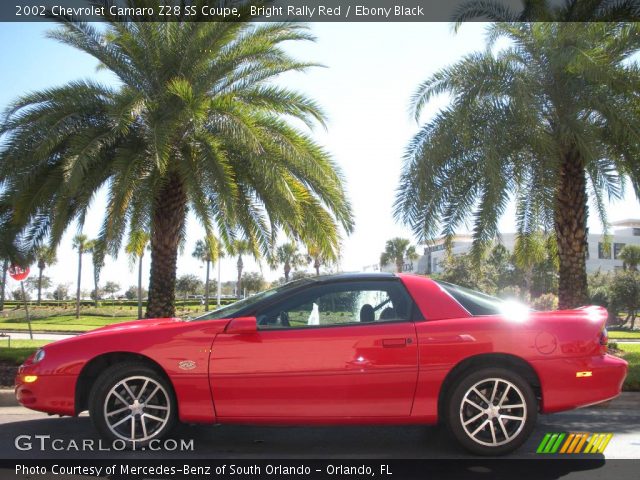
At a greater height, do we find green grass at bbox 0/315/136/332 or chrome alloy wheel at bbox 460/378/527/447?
chrome alloy wheel at bbox 460/378/527/447

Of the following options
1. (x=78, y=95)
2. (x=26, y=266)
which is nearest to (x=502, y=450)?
(x=78, y=95)

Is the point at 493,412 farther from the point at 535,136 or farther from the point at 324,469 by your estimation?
the point at 535,136

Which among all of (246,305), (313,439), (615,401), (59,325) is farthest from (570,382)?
(59,325)

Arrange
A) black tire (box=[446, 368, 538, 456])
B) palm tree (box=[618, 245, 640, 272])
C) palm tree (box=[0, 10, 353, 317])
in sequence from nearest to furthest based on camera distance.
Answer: black tire (box=[446, 368, 538, 456]) → palm tree (box=[0, 10, 353, 317]) → palm tree (box=[618, 245, 640, 272])

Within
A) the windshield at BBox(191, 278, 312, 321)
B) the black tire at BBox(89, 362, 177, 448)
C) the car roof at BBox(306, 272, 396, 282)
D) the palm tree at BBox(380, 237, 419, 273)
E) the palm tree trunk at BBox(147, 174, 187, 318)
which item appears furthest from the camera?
the palm tree at BBox(380, 237, 419, 273)

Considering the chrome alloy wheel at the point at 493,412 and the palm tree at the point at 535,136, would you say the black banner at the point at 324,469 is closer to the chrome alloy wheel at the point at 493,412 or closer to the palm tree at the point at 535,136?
the chrome alloy wheel at the point at 493,412

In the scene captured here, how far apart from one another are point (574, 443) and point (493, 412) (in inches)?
40.1

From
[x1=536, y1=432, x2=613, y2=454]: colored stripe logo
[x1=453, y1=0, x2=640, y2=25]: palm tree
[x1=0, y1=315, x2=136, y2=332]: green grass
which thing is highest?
[x1=453, y1=0, x2=640, y2=25]: palm tree

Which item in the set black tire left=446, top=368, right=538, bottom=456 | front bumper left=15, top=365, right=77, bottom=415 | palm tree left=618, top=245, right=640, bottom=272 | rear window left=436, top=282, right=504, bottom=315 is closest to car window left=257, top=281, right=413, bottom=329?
rear window left=436, top=282, right=504, bottom=315

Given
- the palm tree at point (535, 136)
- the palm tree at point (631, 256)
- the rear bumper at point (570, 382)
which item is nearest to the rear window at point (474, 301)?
the rear bumper at point (570, 382)

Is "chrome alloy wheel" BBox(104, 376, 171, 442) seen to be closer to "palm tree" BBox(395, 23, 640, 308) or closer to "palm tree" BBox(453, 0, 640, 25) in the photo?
"palm tree" BBox(395, 23, 640, 308)

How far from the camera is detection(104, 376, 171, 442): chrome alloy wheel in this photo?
453 centimetres

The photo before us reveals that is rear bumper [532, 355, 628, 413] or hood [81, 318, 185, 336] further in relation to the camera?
hood [81, 318, 185, 336]

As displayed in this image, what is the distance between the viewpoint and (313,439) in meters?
5.02
